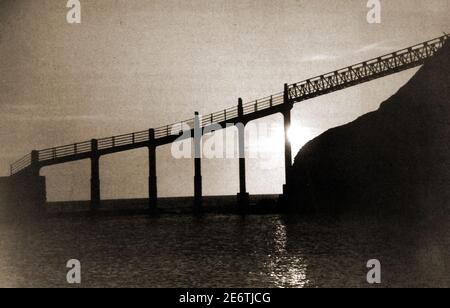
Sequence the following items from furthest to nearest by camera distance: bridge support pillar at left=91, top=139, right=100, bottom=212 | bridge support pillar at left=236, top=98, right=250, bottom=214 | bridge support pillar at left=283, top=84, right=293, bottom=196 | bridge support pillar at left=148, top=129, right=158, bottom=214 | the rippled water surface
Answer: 1. bridge support pillar at left=91, top=139, right=100, bottom=212
2. bridge support pillar at left=148, top=129, right=158, bottom=214
3. bridge support pillar at left=236, top=98, right=250, bottom=214
4. bridge support pillar at left=283, top=84, right=293, bottom=196
5. the rippled water surface

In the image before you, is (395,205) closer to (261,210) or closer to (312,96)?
(312,96)

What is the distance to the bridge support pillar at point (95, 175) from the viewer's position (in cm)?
4728

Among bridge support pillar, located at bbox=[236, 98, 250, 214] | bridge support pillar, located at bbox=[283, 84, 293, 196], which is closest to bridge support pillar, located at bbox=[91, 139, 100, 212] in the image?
bridge support pillar, located at bbox=[236, 98, 250, 214]

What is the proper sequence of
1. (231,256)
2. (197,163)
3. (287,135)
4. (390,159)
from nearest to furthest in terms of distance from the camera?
(231,256)
(390,159)
(287,135)
(197,163)

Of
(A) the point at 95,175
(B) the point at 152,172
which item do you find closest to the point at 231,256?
(B) the point at 152,172

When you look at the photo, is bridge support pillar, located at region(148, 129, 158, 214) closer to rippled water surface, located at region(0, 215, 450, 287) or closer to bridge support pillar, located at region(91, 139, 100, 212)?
bridge support pillar, located at region(91, 139, 100, 212)

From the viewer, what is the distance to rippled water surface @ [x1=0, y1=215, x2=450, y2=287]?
21078 millimetres

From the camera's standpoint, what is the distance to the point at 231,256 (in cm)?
2770

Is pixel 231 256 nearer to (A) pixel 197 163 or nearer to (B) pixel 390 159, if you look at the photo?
(B) pixel 390 159

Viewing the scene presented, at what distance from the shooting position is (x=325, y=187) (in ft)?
153

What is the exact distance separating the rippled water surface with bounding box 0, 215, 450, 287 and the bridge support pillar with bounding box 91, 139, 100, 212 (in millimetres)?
6955

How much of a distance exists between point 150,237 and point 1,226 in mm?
17702

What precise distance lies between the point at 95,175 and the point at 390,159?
23.8 meters
